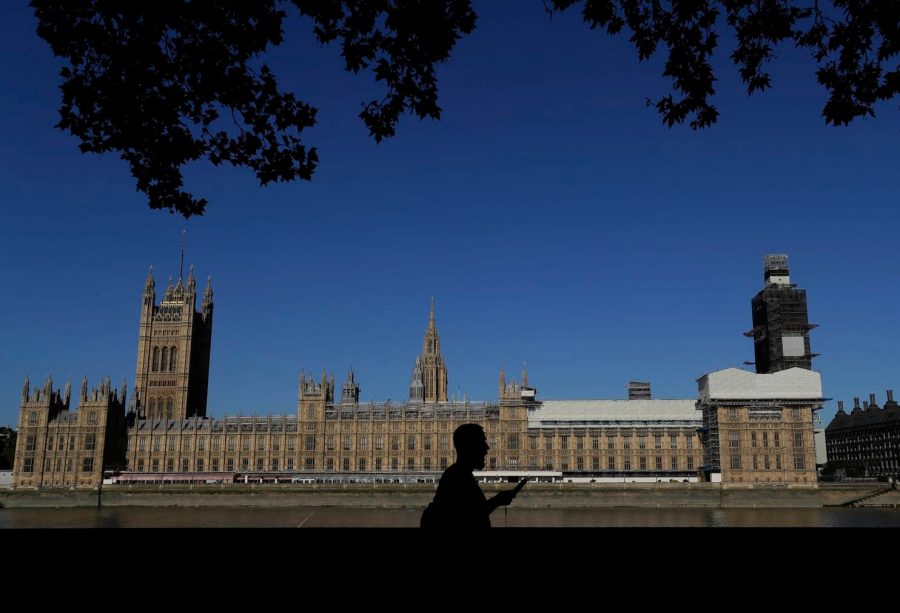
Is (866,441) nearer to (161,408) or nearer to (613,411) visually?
(613,411)

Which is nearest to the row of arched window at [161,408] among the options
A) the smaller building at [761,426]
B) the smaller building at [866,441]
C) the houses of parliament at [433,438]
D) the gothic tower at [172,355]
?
the gothic tower at [172,355]

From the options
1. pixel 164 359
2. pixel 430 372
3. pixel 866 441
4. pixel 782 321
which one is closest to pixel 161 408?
pixel 164 359

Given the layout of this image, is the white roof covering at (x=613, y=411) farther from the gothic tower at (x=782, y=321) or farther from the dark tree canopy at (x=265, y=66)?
the dark tree canopy at (x=265, y=66)

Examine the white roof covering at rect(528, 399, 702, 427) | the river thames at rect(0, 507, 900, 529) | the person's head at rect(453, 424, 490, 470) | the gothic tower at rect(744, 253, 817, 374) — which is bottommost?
the river thames at rect(0, 507, 900, 529)

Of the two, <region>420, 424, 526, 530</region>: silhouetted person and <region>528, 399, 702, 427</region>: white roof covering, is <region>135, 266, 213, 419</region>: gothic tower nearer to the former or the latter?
<region>528, 399, 702, 427</region>: white roof covering

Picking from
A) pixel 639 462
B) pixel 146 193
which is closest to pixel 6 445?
pixel 639 462

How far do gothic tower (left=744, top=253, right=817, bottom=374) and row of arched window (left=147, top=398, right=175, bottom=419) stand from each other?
353 feet

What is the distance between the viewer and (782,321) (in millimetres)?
144875

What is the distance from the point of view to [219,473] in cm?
11169

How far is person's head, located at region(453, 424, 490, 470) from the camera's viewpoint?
664cm

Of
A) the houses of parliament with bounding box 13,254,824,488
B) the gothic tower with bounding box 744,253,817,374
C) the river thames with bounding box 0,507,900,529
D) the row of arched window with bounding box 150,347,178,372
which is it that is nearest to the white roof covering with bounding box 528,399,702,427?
the houses of parliament with bounding box 13,254,824,488

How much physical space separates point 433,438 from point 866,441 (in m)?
109

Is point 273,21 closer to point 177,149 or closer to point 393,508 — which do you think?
point 177,149

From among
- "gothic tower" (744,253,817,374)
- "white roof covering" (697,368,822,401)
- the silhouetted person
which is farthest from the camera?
"gothic tower" (744,253,817,374)
